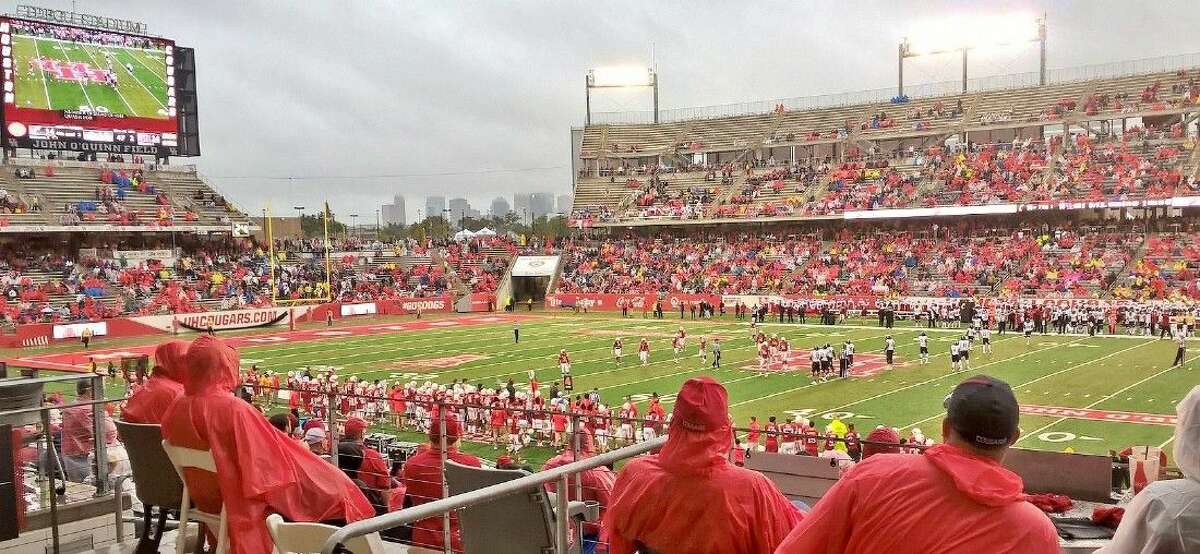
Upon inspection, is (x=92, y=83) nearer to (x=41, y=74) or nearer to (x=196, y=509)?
(x=41, y=74)

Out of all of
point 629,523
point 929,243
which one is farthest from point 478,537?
point 929,243

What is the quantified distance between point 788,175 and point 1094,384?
3801 cm

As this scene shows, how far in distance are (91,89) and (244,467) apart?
168 ft

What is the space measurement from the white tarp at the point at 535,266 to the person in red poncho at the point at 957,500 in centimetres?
5479

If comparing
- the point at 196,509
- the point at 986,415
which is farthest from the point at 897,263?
the point at 986,415

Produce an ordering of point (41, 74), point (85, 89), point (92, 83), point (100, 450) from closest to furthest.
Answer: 1. point (100, 450)
2. point (41, 74)
3. point (85, 89)
4. point (92, 83)

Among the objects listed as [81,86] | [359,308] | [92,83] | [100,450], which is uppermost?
[92,83]

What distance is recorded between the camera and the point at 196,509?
4.79m

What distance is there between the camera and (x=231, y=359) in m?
4.82

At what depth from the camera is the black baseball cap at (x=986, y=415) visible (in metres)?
2.46

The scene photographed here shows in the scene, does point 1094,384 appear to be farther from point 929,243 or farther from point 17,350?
point 17,350

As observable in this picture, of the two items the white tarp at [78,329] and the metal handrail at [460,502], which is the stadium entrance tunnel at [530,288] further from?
the metal handrail at [460,502]

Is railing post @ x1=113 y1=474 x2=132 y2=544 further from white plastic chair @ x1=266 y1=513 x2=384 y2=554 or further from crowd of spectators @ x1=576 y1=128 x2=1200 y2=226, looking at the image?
crowd of spectators @ x1=576 y1=128 x2=1200 y2=226

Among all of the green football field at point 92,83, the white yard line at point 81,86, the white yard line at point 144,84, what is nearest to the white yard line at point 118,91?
the green football field at point 92,83
